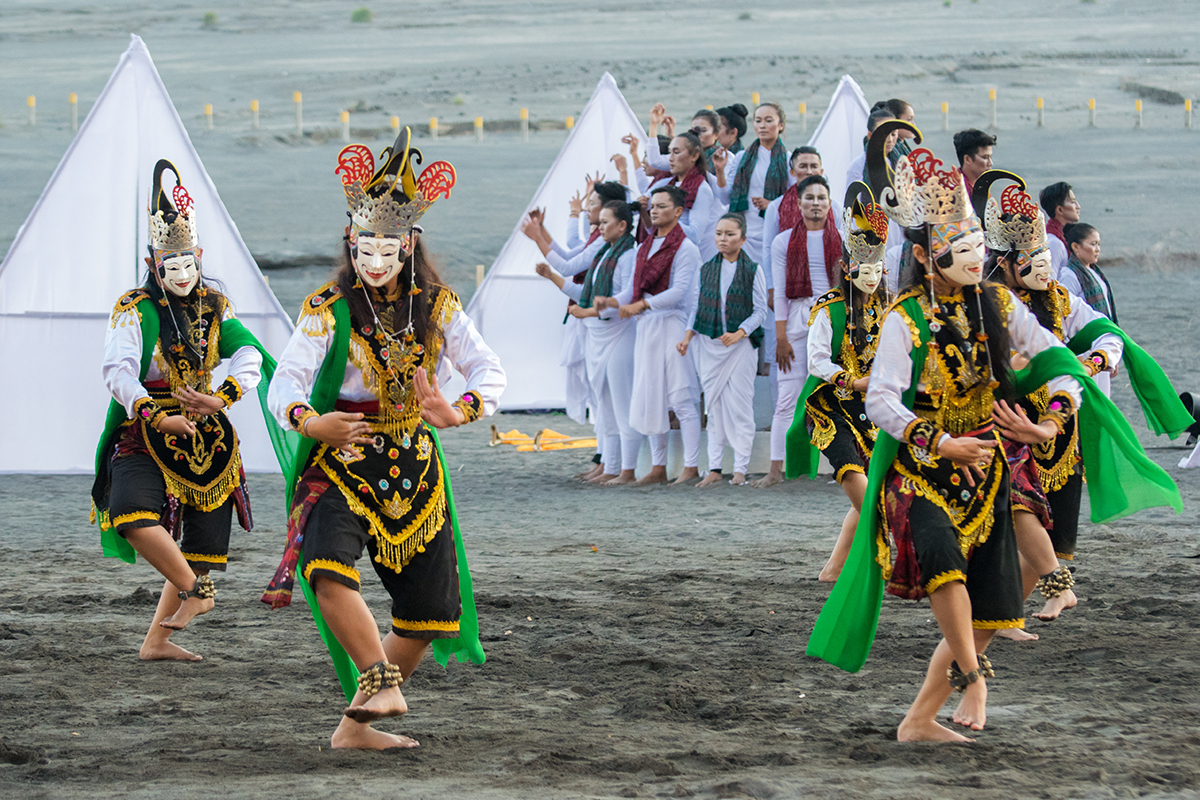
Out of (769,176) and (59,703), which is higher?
(769,176)

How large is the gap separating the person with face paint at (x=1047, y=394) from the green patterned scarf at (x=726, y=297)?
3.96 m

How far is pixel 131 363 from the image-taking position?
5492 millimetres

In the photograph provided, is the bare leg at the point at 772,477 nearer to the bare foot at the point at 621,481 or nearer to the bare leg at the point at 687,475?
the bare leg at the point at 687,475

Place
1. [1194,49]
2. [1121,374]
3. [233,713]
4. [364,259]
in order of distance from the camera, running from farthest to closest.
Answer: [1194,49], [1121,374], [233,713], [364,259]

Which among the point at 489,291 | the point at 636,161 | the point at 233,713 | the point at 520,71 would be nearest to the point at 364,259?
the point at 233,713

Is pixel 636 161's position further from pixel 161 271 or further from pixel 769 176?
pixel 161 271

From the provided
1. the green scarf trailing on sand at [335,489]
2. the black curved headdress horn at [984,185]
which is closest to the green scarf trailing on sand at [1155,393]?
the black curved headdress horn at [984,185]

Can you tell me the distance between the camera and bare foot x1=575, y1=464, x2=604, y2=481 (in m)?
10.8

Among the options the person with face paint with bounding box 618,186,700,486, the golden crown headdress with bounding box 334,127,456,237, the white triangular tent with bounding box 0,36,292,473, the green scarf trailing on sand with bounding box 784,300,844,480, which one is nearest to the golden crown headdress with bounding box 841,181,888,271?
the green scarf trailing on sand with bounding box 784,300,844,480

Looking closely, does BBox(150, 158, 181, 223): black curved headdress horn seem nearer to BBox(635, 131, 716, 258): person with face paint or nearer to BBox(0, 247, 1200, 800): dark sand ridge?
BBox(0, 247, 1200, 800): dark sand ridge

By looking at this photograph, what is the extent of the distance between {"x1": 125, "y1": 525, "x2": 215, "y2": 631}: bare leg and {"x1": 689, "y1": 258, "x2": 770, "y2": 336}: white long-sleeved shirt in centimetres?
503

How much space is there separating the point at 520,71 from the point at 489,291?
39.1 metres

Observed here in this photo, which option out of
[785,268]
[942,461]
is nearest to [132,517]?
[942,461]

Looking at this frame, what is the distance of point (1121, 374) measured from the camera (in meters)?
15.4
